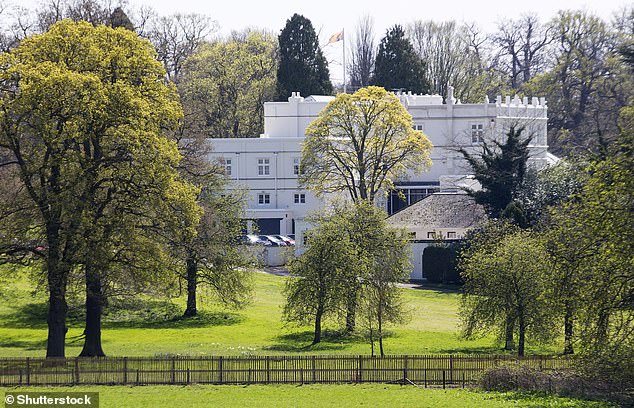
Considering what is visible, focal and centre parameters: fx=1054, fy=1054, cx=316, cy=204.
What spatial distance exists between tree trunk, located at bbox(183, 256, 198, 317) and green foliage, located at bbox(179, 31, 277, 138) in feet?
144

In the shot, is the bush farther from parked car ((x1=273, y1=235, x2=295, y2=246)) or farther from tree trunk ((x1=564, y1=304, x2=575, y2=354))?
parked car ((x1=273, y1=235, x2=295, y2=246))

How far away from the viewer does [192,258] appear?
53.7 m

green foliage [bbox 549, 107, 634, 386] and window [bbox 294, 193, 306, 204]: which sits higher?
window [bbox 294, 193, 306, 204]

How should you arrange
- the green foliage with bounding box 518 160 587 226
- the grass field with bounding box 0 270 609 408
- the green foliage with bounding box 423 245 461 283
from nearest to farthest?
the grass field with bounding box 0 270 609 408 < the green foliage with bounding box 518 160 587 226 < the green foliage with bounding box 423 245 461 283

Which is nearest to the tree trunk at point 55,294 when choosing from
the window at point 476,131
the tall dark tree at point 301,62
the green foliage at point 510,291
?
the green foliage at point 510,291

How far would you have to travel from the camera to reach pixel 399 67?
104m

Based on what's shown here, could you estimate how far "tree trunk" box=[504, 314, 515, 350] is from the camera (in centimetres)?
4231

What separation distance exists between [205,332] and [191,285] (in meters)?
4.86

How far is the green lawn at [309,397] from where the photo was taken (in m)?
30.5

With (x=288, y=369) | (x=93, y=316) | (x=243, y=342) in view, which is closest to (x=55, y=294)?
(x=93, y=316)

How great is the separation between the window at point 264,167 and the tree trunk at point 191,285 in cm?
3247

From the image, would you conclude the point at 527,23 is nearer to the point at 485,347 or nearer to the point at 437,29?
the point at 437,29

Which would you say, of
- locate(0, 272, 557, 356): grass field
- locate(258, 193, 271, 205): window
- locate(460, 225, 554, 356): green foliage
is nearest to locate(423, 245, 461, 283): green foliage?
locate(0, 272, 557, 356): grass field

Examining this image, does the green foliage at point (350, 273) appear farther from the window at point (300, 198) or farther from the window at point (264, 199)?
the window at point (264, 199)
